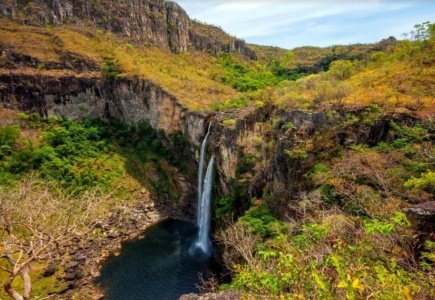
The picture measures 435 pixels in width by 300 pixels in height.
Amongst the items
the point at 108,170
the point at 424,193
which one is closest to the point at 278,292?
the point at 424,193

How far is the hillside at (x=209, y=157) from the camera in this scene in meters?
8.09

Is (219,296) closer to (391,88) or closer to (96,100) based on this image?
(391,88)

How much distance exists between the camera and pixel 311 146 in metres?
19.0

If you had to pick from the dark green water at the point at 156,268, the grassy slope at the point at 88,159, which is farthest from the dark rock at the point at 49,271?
the grassy slope at the point at 88,159

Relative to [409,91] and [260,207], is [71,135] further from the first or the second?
[409,91]

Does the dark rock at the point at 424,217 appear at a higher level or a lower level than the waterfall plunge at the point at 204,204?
higher

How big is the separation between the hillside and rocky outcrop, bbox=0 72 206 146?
0.19 meters

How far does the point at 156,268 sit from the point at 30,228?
13.6 metres

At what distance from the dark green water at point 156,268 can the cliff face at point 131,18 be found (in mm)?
39722

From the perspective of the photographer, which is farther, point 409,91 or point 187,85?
point 187,85

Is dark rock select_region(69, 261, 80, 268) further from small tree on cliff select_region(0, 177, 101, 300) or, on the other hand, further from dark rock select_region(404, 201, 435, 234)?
dark rock select_region(404, 201, 435, 234)

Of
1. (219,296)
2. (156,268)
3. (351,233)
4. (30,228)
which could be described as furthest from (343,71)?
(30,228)

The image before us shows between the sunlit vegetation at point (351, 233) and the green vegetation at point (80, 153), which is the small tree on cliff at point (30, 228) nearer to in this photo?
the green vegetation at point (80, 153)

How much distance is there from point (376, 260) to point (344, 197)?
23.7 ft
